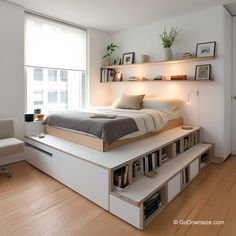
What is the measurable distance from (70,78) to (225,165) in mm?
3295

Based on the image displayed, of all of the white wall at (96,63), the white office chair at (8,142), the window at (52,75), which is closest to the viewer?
the white office chair at (8,142)

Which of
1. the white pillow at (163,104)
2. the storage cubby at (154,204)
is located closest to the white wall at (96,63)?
the white pillow at (163,104)

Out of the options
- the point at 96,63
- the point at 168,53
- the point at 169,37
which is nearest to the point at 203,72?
the point at 168,53

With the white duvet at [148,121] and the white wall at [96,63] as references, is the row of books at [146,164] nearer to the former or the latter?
the white duvet at [148,121]

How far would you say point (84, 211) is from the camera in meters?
2.00

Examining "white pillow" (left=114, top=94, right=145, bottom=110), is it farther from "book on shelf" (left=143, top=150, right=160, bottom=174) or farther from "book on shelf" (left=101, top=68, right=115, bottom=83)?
"book on shelf" (left=143, top=150, right=160, bottom=174)

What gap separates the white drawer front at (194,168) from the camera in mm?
2714

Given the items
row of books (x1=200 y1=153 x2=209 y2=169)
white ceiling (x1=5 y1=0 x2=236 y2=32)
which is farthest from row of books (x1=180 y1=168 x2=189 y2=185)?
white ceiling (x1=5 y1=0 x2=236 y2=32)

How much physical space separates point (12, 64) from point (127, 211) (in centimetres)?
278

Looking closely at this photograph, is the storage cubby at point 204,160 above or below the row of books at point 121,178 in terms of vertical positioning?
below

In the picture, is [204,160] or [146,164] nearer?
[146,164]

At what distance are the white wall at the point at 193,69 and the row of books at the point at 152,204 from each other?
6.23 feet

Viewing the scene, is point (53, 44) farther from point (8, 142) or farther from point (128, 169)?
point (128, 169)

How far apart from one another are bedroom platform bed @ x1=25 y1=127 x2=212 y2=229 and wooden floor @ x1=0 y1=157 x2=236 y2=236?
9 centimetres
